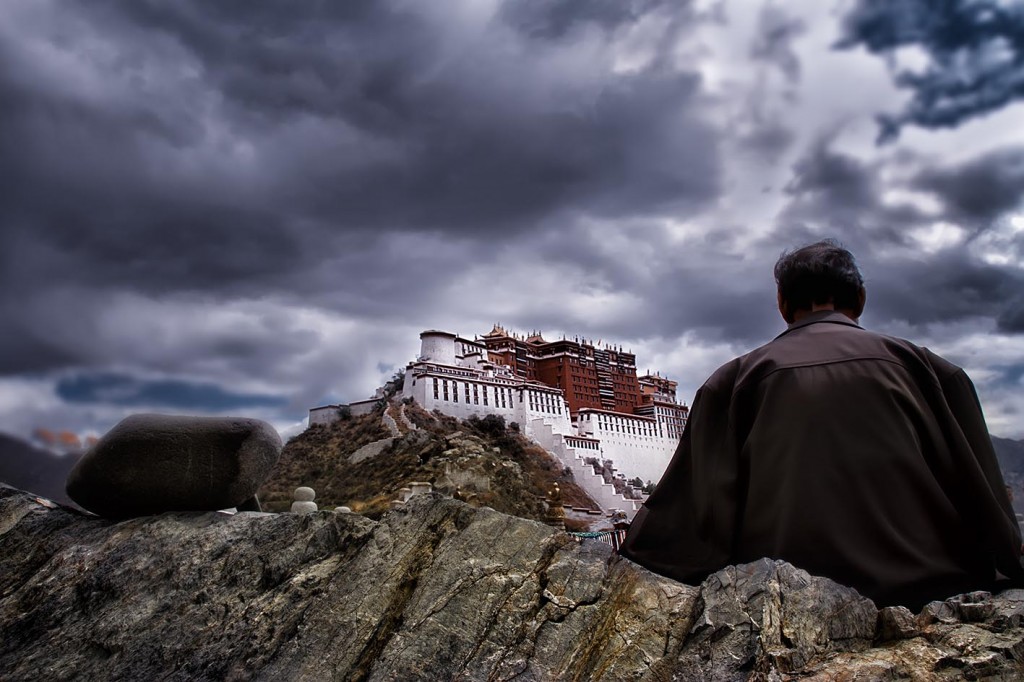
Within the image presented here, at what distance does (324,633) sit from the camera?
143 inches

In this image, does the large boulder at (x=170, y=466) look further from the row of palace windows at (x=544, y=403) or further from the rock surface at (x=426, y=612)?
the row of palace windows at (x=544, y=403)

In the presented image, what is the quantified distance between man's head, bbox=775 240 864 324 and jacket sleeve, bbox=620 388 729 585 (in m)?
0.84

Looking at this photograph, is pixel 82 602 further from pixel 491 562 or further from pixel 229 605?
pixel 491 562

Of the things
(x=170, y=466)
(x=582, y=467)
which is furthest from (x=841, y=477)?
(x=582, y=467)

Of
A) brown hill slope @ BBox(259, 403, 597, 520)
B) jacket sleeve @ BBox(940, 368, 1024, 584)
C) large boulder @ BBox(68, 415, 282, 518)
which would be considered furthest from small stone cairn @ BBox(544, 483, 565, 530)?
jacket sleeve @ BBox(940, 368, 1024, 584)

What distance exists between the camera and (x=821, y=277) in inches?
156

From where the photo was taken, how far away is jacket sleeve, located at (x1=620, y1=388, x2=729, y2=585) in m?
3.46

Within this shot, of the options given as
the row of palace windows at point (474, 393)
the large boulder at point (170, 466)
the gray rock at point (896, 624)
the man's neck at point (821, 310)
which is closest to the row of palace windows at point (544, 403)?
the row of palace windows at point (474, 393)

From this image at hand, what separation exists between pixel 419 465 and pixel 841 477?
4534 cm

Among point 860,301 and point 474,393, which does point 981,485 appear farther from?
point 474,393

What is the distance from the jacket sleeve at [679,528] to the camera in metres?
3.46

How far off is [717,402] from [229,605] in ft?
9.57

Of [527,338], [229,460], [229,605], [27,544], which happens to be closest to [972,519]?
[229,605]

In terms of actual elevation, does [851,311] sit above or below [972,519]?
above
